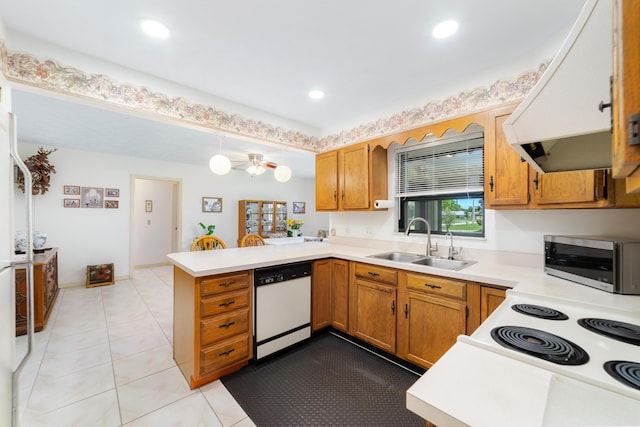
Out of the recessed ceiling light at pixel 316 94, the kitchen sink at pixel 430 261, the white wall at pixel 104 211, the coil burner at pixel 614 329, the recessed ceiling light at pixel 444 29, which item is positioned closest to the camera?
the coil burner at pixel 614 329

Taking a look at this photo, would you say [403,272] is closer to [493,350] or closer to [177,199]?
[493,350]

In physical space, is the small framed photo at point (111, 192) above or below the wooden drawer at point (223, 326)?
above

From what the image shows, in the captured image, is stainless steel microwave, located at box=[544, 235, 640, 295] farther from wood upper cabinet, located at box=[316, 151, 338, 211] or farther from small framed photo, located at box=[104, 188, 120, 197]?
small framed photo, located at box=[104, 188, 120, 197]

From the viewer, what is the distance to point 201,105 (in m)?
2.58

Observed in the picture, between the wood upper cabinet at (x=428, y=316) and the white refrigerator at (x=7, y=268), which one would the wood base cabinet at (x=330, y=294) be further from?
the white refrigerator at (x=7, y=268)

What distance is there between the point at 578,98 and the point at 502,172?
4.78 ft

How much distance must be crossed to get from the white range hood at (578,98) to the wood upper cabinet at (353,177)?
6.10ft

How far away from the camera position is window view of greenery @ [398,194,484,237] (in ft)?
8.04

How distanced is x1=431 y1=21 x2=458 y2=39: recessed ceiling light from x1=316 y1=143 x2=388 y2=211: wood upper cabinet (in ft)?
4.12

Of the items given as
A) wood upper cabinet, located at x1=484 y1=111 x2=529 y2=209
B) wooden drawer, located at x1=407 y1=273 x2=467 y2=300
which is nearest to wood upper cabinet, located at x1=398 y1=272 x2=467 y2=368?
wooden drawer, located at x1=407 y1=273 x2=467 y2=300

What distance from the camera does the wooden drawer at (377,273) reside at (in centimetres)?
225

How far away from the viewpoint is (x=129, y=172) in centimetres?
513

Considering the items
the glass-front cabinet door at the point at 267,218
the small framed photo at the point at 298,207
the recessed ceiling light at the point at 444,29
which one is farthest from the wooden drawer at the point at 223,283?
Result: the small framed photo at the point at 298,207

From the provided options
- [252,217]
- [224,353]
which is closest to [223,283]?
[224,353]
